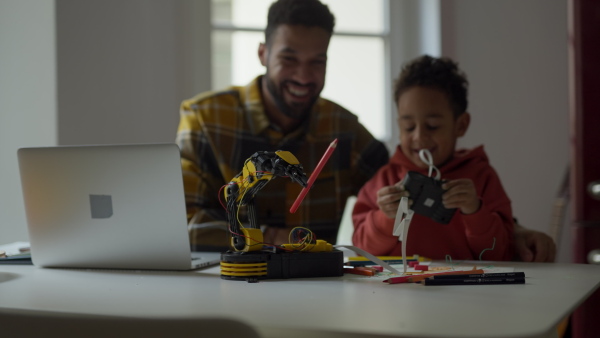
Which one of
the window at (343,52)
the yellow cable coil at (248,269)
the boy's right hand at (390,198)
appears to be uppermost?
the window at (343,52)

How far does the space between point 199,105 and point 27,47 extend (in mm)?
654

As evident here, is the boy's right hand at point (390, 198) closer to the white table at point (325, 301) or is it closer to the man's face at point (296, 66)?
the white table at point (325, 301)

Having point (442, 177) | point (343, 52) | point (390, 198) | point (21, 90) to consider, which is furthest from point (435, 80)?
point (21, 90)

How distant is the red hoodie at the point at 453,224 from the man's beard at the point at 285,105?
316 mm

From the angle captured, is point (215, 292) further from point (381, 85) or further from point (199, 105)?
point (381, 85)

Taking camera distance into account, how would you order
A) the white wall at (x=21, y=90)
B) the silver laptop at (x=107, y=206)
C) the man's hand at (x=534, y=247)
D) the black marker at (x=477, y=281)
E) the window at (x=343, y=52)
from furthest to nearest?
the window at (x=343, y=52) → the white wall at (x=21, y=90) → the man's hand at (x=534, y=247) → the silver laptop at (x=107, y=206) → the black marker at (x=477, y=281)

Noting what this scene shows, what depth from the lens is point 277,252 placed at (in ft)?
3.75

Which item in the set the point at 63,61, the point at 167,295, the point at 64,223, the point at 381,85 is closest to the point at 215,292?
the point at 167,295

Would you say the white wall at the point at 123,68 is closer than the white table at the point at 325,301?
No

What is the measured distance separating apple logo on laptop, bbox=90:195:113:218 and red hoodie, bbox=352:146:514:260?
589 mm

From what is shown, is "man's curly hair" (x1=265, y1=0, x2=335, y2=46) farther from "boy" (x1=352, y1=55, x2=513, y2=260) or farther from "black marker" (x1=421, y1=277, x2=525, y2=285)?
"black marker" (x1=421, y1=277, x2=525, y2=285)

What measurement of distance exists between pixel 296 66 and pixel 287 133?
0.19 metres

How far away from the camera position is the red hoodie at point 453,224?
1528 millimetres

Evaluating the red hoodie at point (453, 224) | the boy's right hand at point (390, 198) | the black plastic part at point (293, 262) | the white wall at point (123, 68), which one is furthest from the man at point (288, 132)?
the black plastic part at point (293, 262)
